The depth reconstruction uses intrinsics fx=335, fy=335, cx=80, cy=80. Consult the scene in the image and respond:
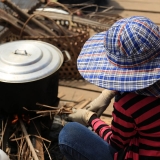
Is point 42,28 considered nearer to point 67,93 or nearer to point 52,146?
point 67,93

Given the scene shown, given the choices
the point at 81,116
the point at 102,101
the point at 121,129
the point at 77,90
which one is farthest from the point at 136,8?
the point at 121,129

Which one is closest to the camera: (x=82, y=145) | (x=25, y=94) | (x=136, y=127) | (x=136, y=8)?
(x=136, y=127)

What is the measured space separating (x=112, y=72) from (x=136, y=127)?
0.72ft

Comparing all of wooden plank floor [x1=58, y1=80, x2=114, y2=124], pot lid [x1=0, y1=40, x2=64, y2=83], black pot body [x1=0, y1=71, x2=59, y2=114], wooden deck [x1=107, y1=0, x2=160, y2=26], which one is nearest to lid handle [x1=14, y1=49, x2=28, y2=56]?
pot lid [x1=0, y1=40, x2=64, y2=83]

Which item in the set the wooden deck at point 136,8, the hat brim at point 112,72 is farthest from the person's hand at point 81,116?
the wooden deck at point 136,8

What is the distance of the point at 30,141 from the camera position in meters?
1.59

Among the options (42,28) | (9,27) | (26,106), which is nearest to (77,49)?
(42,28)

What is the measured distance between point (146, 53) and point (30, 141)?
796 millimetres

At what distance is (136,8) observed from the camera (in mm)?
3510

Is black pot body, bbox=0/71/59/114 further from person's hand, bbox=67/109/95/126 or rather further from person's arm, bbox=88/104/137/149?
person's arm, bbox=88/104/137/149

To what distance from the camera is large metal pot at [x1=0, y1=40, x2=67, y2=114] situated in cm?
150

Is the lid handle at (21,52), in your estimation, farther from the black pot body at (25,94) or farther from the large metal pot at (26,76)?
the black pot body at (25,94)

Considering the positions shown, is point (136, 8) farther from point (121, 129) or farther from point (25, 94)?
point (121, 129)

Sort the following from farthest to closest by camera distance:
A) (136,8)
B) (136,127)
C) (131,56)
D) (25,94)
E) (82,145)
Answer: (136,8), (25,94), (82,145), (136,127), (131,56)
